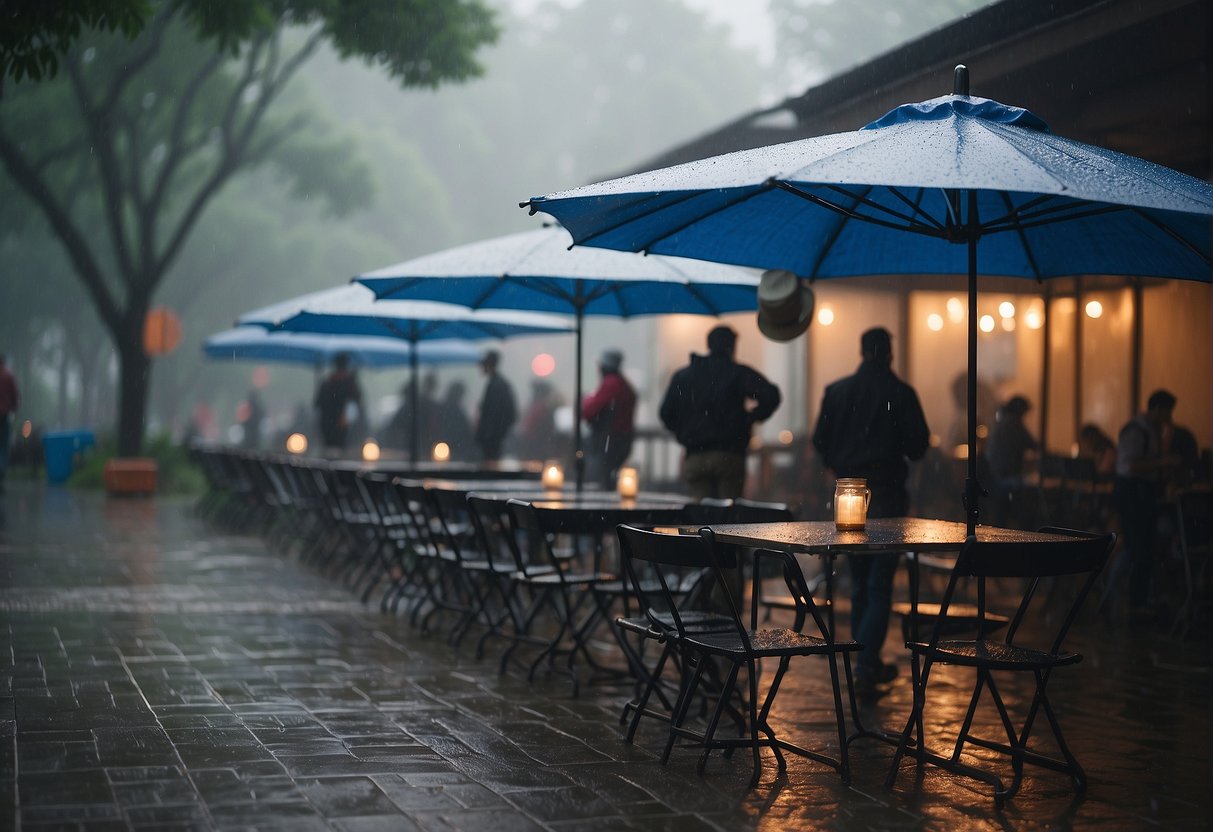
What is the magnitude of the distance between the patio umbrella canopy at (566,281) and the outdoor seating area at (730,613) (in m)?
1.12

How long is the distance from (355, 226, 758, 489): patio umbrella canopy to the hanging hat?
99 mm

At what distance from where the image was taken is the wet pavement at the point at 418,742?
16.5ft

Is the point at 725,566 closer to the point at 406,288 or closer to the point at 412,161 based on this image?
the point at 406,288

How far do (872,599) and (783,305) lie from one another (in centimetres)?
296

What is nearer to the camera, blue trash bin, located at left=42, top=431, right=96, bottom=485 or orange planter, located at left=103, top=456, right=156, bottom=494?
orange planter, located at left=103, top=456, right=156, bottom=494

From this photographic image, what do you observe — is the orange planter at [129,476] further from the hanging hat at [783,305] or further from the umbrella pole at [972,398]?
the umbrella pole at [972,398]

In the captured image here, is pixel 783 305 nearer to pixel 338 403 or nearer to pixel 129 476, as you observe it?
pixel 338 403

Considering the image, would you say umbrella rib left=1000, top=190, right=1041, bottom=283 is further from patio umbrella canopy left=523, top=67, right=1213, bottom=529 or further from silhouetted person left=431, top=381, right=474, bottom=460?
silhouetted person left=431, top=381, right=474, bottom=460

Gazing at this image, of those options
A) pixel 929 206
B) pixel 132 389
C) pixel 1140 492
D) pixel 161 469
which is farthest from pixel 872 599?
pixel 161 469

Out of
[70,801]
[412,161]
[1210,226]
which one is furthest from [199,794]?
Result: [412,161]

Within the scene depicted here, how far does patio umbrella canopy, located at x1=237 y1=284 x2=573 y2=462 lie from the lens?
11.6 metres

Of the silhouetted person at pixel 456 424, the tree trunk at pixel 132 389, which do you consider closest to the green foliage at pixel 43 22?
→ the silhouetted person at pixel 456 424

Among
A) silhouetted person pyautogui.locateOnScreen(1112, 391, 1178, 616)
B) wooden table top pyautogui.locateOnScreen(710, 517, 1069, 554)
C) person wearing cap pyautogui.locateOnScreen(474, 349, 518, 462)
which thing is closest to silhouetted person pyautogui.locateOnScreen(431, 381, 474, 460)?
person wearing cap pyautogui.locateOnScreen(474, 349, 518, 462)

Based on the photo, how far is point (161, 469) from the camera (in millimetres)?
23812
